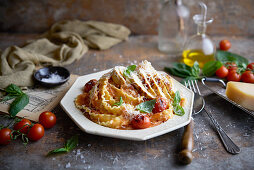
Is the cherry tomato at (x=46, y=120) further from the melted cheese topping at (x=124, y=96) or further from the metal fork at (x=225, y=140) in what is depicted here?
the metal fork at (x=225, y=140)

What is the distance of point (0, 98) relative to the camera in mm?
3527

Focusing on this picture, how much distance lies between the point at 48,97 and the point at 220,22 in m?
4.10

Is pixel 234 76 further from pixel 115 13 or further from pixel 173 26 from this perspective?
pixel 115 13

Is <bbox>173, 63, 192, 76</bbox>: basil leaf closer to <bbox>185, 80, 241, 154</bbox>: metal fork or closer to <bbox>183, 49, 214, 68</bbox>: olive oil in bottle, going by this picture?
<bbox>183, 49, 214, 68</bbox>: olive oil in bottle

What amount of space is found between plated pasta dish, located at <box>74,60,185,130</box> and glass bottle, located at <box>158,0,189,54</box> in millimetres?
1918

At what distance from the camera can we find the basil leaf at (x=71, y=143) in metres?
2.72

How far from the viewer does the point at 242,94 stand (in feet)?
10.6

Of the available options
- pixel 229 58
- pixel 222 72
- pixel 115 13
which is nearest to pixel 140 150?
pixel 222 72

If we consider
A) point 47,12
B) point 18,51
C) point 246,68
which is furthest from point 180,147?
point 47,12

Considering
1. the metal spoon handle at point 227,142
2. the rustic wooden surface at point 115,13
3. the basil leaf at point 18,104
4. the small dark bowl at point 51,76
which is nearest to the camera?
the metal spoon handle at point 227,142

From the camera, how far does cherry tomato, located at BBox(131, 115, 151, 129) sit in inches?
106

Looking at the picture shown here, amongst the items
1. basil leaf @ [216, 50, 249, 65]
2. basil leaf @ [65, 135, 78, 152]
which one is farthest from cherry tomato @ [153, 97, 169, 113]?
basil leaf @ [216, 50, 249, 65]

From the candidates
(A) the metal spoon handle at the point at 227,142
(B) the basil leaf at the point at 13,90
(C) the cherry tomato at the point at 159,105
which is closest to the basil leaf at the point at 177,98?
(C) the cherry tomato at the point at 159,105

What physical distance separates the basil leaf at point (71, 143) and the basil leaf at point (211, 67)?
2346mm
